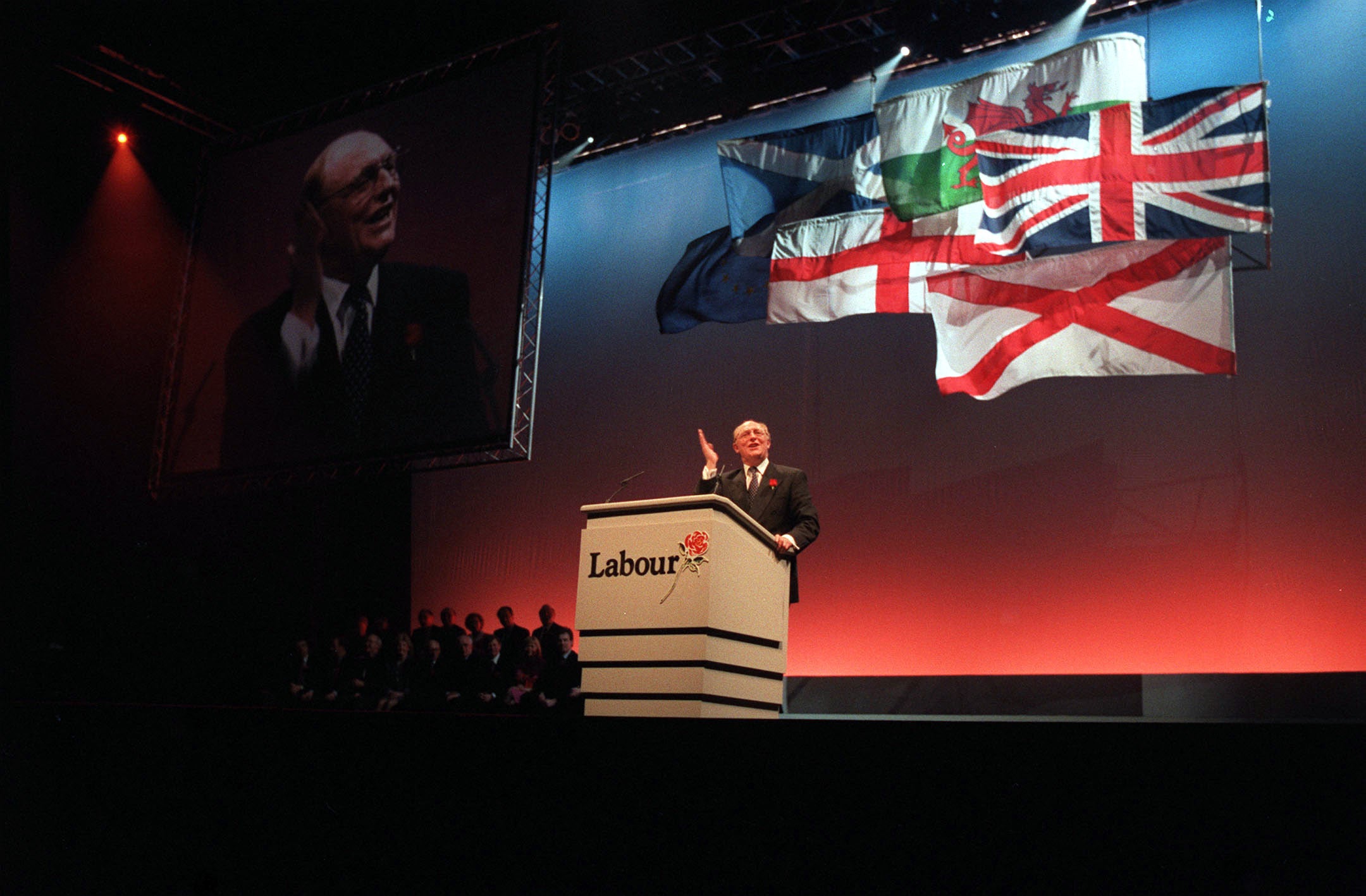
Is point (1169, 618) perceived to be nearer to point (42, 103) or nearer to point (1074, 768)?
point (1074, 768)

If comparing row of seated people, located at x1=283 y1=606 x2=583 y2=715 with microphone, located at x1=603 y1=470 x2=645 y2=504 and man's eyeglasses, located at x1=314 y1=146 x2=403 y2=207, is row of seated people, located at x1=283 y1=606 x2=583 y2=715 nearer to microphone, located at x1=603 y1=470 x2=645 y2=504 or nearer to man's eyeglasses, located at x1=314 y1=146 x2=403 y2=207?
microphone, located at x1=603 y1=470 x2=645 y2=504

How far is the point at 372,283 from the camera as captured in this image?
676 cm

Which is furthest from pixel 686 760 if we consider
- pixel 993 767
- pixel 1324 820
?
pixel 1324 820

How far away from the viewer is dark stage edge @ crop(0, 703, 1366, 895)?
1929mm

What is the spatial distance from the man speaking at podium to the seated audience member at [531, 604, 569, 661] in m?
2.28

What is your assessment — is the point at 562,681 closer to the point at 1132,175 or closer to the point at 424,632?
the point at 424,632

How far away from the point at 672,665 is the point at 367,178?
511 cm

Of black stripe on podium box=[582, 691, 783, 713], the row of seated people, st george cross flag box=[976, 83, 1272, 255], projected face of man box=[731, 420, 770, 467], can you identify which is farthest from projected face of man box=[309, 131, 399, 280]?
black stripe on podium box=[582, 691, 783, 713]

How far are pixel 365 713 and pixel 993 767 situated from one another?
157cm

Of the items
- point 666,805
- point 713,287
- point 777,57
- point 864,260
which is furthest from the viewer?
point 777,57

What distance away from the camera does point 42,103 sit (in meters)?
7.18

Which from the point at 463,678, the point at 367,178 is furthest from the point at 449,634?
the point at 367,178

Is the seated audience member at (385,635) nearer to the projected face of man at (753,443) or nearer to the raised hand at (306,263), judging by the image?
the raised hand at (306,263)

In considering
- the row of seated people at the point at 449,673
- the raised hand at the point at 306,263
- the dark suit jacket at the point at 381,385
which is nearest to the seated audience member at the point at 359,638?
the row of seated people at the point at 449,673
